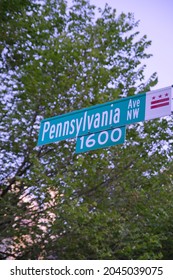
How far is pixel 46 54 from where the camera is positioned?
8.04 m

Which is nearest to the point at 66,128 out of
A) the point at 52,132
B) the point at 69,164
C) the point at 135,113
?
the point at 52,132

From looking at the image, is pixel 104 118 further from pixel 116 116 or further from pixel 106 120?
pixel 116 116

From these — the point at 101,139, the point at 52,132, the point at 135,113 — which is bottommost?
the point at 101,139

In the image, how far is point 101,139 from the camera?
4621 mm

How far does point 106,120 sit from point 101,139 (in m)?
0.26

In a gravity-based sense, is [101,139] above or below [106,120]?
below

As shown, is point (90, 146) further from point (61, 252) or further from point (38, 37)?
point (38, 37)

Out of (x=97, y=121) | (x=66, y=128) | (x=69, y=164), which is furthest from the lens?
(x=69, y=164)

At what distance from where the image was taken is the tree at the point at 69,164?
759 cm

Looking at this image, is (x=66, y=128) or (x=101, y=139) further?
(x=66, y=128)

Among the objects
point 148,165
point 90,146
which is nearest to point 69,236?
point 148,165

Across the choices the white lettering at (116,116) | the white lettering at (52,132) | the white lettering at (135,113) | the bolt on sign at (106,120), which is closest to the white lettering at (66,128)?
the bolt on sign at (106,120)

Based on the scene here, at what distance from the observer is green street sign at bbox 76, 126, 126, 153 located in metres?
4.52
